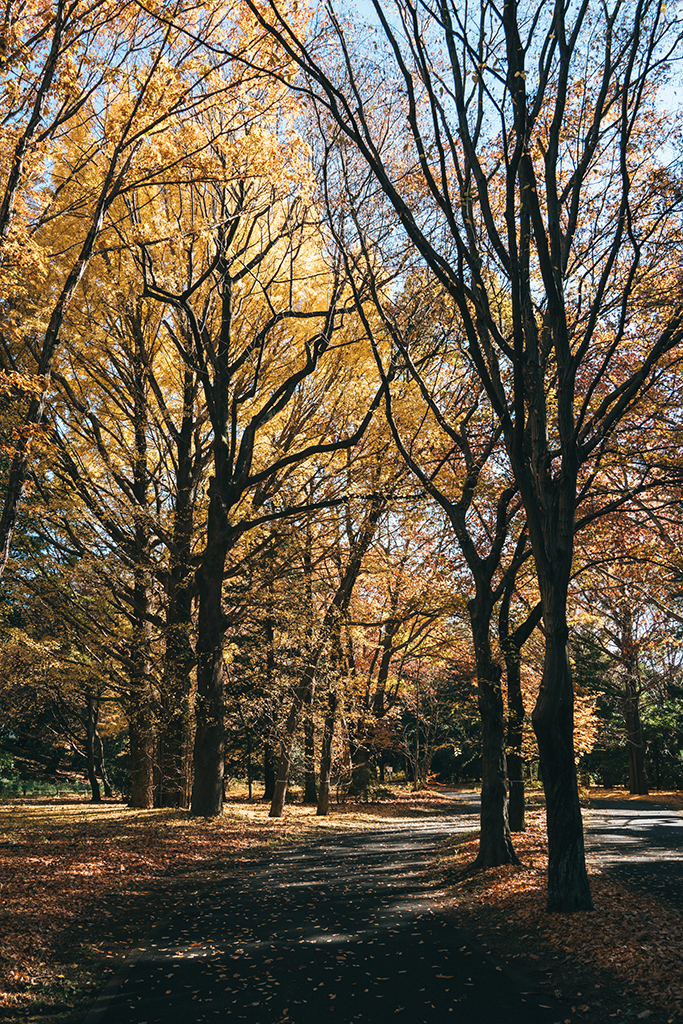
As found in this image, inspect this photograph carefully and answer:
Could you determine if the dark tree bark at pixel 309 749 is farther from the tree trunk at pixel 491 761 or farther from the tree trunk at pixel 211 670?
the tree trunk at pixel 491 761

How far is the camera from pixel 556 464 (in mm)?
11781

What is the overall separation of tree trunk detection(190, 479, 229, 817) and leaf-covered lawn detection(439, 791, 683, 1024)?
7.04m

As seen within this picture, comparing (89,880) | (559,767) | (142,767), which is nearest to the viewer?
(559,767)

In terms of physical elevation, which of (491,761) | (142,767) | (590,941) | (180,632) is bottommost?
(590,941)

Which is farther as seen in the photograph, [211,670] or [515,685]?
[211,670]

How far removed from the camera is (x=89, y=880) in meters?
8.87

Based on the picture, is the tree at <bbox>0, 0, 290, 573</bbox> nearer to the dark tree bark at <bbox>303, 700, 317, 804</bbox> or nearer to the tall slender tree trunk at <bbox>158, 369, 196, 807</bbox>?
the tall slender tree trunk at <bbox>158, 369, 196, 807</bbox>

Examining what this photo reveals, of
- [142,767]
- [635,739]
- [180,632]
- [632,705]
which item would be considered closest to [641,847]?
[180,632]

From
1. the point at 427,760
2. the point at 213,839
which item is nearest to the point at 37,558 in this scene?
the point at 213,839

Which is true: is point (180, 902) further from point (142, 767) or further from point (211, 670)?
point (142, 767)

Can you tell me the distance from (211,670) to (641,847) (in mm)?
9290

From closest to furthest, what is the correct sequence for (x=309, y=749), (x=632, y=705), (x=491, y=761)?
(x=491, y=761) < (x=309, y=749) < (x=632, y=705)

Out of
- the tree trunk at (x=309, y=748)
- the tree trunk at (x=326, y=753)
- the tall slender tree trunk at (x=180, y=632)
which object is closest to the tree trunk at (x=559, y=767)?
the tall slender tree trunk at (x=180, y=632)

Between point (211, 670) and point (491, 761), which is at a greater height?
point (211, 670)
